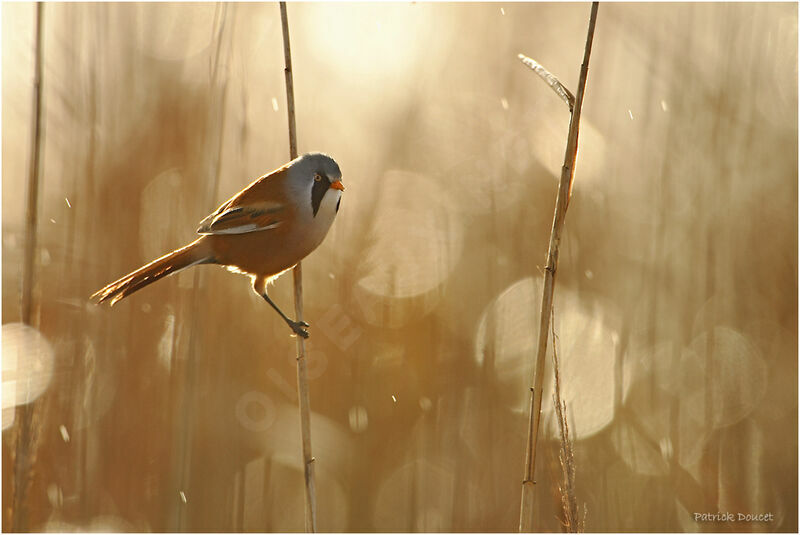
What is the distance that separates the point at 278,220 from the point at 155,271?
45 cm

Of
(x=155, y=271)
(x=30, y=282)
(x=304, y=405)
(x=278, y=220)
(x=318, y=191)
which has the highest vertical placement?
(x=318, y=191)

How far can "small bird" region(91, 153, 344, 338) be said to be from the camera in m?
2.48

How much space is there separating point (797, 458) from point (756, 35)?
71.1 inches

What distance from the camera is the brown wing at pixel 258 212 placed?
2488 millimetres

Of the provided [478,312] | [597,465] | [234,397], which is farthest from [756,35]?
[234,397]

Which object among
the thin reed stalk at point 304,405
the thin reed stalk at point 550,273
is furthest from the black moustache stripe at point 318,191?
the thin reed stalk at point 550,273

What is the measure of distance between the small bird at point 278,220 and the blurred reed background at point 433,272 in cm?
13

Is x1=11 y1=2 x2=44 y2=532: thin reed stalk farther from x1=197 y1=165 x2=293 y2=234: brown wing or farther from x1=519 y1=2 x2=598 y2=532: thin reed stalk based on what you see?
x1=519 y1=2 x2=598 y2=532: thin reed stalk

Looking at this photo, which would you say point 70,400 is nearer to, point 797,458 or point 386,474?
point 386,474

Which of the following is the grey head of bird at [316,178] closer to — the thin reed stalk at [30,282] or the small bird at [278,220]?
the small bird at [278,220]

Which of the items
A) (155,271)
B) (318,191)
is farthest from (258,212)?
(155,271)

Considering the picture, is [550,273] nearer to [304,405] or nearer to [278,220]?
[304,405]

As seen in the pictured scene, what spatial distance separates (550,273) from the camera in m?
1.65

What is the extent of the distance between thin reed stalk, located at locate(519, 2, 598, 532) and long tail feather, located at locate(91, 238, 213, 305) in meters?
1.30
